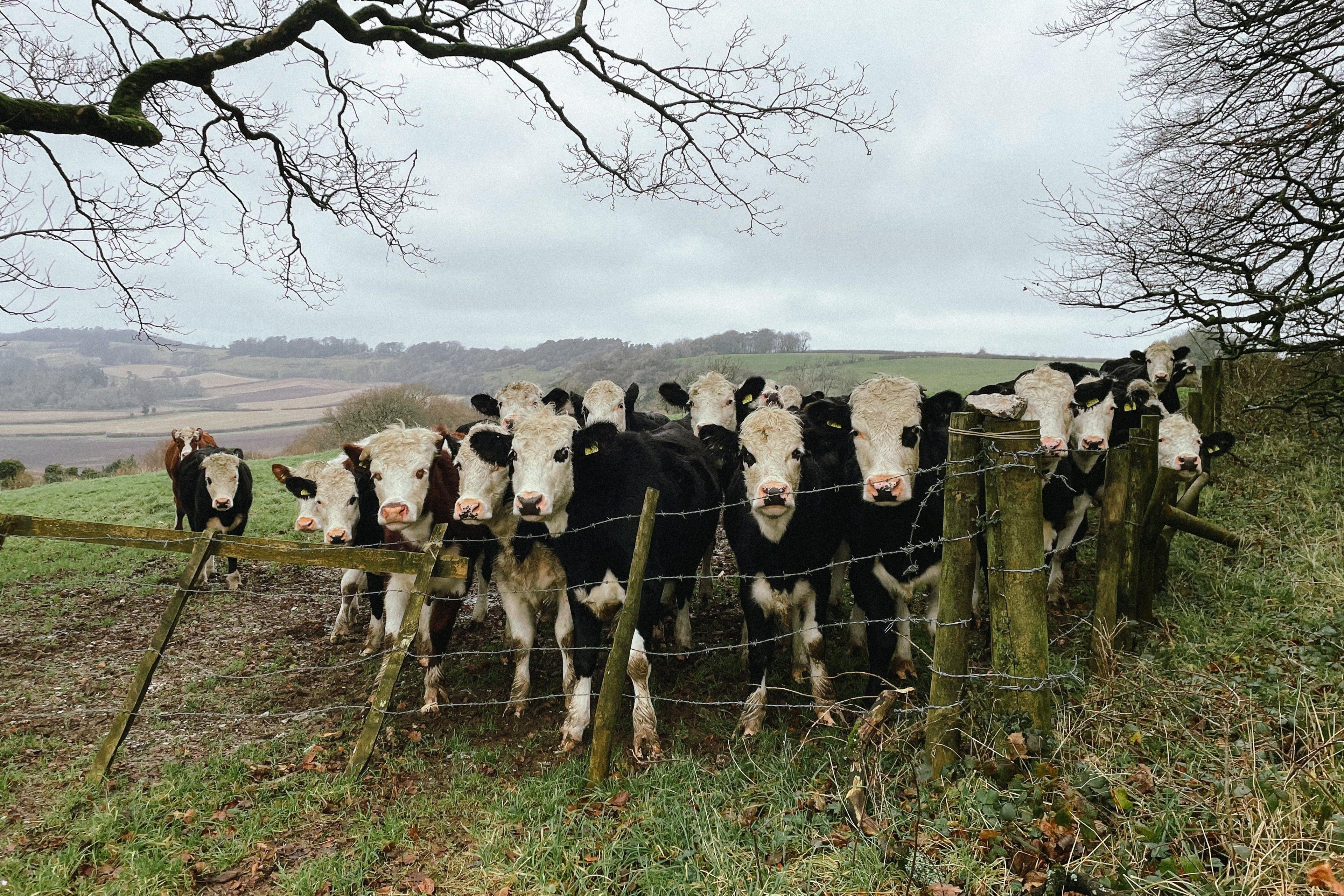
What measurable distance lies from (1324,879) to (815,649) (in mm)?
2841

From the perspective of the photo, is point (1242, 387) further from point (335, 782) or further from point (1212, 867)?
point (335, 782)

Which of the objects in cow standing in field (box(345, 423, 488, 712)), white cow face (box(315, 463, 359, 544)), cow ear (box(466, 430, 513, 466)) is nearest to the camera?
cow ear (box(466, 430, 513, 466))

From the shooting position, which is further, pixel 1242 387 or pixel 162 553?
pixel 1242 387

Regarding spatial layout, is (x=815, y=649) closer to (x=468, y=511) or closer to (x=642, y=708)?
(x=642, y=708)

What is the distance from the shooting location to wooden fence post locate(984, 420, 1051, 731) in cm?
332

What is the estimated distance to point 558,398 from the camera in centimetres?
826

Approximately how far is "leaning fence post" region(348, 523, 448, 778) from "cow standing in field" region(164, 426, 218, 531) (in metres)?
7.60

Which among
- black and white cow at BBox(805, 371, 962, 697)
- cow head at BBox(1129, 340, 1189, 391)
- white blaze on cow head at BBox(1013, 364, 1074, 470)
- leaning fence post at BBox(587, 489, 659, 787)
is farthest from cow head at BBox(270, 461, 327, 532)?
cow head at BBox(1129, 340, 1189, 391)

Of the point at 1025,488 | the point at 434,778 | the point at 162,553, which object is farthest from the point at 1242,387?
the point at 162,553

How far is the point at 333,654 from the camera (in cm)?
711

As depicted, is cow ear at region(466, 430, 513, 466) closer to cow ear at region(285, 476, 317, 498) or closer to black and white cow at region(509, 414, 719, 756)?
black and white cow at region(509, 414, 719, 756)

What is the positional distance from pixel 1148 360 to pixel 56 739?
47.0ft

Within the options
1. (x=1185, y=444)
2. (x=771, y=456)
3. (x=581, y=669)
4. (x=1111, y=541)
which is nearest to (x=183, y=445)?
(x=581, y=669)

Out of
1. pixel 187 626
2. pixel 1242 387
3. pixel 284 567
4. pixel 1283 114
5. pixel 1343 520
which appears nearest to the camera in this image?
pixel 1343 520
